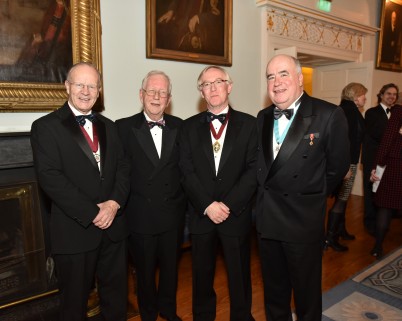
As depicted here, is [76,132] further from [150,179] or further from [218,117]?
[218,117]

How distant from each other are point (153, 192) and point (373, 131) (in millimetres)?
3623

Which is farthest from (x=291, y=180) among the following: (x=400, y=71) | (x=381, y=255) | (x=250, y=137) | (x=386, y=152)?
(x=400, y=71)

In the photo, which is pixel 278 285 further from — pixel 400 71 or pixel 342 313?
pixel 400 71

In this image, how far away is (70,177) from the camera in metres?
2.19

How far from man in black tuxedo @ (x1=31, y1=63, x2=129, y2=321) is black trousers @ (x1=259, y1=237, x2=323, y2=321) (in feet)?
3.46

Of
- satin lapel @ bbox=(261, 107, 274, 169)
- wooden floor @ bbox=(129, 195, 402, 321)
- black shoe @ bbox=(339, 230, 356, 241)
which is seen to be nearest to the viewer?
satin lapel @ bbox=(261, 107, 274, 169)

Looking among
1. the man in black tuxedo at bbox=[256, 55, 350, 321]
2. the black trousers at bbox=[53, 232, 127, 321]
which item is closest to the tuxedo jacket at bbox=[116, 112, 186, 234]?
the black trousers at bbox=[53, 232, 127, 321]

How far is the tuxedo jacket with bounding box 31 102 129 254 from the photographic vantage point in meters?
2.12

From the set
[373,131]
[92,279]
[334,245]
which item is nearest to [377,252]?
[334,245]

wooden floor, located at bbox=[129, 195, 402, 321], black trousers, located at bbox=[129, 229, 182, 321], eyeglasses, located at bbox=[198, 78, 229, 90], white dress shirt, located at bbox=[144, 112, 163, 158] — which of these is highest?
eyeglasses, located at bbox=[198, 78, 229, 90]

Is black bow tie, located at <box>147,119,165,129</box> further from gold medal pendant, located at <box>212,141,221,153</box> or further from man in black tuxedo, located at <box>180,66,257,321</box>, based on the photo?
gold medal pendant, located at <box>212,141,221,153</box>

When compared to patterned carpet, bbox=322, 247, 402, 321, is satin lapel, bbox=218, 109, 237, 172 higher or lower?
higher

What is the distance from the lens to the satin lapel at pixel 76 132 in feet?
7.19

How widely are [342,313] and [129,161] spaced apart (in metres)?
2.18
